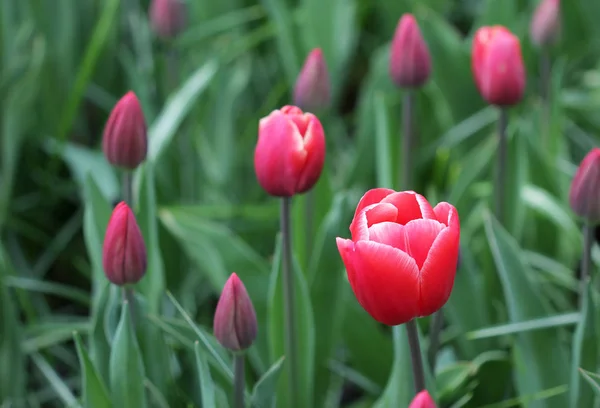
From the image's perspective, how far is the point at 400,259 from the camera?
0.61m

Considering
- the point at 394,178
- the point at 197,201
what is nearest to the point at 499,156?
the point at 394,178

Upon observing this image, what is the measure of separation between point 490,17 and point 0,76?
0.87 metres

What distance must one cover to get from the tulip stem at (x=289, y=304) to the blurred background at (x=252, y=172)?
0.08 m

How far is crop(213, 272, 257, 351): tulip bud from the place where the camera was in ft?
2.42

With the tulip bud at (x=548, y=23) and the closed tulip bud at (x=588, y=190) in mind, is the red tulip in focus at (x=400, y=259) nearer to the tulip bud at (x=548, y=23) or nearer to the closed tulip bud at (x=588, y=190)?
the closed tulip bud at (x=588, y=190)

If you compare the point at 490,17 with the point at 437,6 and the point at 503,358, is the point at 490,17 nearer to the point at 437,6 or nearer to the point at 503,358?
the point at 437,6

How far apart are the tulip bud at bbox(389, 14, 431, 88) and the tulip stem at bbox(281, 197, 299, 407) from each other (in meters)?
0.29

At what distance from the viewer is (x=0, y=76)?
4.86 feet

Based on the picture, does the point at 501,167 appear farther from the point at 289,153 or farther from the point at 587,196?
the point at 289,153

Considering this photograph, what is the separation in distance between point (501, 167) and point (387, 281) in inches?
19.0

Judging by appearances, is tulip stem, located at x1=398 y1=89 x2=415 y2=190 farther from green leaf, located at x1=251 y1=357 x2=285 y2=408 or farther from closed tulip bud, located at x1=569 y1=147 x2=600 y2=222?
green leaf, located at x1=251 y1=357 x2=285 y2=408

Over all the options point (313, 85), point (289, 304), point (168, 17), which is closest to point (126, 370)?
point (289, 304)

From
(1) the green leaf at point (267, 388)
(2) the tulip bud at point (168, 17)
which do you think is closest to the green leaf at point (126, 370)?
(1) the green leaf at point (267, 388)

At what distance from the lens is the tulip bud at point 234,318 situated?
736mm
